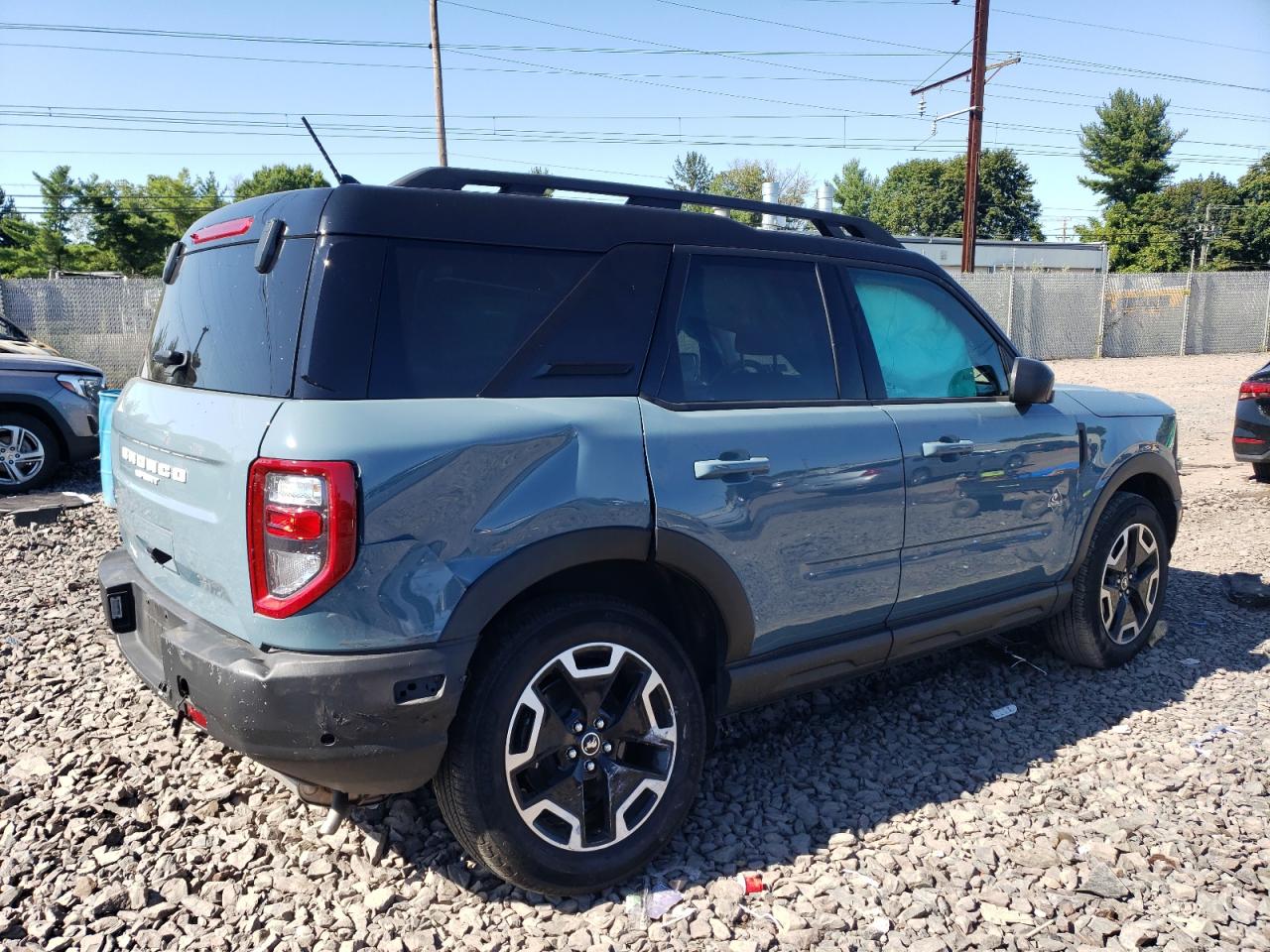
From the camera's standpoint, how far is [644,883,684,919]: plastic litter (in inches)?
103

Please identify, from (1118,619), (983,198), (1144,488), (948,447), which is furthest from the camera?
(983,198)

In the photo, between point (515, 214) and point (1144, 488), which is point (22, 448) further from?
point (1144, 488)

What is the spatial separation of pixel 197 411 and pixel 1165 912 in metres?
3.07

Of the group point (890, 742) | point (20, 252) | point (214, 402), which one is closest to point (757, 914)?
point (890, 742)

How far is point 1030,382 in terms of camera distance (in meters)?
3.71

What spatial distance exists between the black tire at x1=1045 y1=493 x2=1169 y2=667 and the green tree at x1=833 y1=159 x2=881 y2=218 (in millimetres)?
81647

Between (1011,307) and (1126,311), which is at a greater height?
(1011,307)

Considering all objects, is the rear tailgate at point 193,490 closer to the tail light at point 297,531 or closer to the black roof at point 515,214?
the tail light at point 297,531

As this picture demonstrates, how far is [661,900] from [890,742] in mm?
1378

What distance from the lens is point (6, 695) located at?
156 inches

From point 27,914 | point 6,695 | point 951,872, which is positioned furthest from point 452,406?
point 6,695

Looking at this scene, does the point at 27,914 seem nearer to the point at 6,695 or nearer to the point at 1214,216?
the point at 6,695

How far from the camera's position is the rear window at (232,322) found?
238 cm

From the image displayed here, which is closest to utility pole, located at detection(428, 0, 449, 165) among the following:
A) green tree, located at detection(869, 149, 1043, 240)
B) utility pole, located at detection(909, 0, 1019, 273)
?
utility pole, located at detection(909, 0, 1019, 273)
